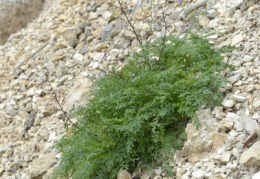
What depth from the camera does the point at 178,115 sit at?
307cm

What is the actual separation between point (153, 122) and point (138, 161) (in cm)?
49

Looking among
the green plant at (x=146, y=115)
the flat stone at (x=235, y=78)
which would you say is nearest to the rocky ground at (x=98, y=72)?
the flat stone at (x=235, y=78)

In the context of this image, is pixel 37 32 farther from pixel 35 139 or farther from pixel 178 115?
pixel 178 115

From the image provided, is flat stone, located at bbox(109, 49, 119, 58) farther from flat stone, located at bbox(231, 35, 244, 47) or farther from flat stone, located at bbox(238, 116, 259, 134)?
flat stone, located at bbox(238, 116, 259, 134)

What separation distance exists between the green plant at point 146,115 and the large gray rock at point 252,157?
0.67 meters

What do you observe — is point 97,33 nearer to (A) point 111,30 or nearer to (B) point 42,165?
(A) point 111,30

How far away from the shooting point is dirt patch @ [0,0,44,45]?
7828mm

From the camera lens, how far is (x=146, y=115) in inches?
113

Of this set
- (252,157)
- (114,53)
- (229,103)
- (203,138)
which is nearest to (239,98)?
(229,103)

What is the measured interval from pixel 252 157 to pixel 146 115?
3.33ft

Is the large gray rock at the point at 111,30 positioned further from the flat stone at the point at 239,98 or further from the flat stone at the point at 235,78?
the flat stone at the point at 239,98

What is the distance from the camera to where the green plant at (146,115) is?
2891 millimetres

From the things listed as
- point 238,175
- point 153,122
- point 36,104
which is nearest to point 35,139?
point 36,104

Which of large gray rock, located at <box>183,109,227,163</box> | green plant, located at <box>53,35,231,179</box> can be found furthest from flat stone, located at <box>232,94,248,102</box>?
large gray rock, located at <box>183,109,227,163</box>
